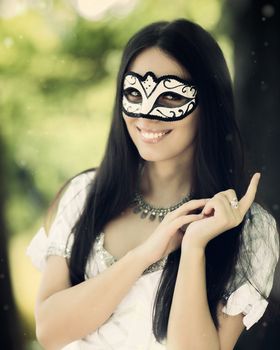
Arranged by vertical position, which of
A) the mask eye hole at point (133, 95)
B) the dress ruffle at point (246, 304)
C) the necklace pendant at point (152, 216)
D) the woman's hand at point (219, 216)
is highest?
the mask eye hole at point (133, 95)

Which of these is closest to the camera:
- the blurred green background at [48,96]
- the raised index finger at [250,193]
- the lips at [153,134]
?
the raised index finger at [250,193]

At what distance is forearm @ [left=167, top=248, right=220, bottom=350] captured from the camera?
91cm

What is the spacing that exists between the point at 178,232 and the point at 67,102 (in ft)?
1.65

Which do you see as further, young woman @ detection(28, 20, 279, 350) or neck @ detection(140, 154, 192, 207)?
neck @ detection(140, 154, 192, 207)

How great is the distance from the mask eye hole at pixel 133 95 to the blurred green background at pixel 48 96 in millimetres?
298

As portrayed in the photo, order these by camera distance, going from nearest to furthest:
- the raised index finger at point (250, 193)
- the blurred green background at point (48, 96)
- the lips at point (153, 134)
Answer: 1. the raised index finger at point (250, 193)
2. the lips at point (153, 134)
3. the blurred green background at point (48, 96)

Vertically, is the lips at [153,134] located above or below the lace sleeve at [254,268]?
above

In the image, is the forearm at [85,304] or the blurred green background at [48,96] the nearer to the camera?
the forearm at [85,304]

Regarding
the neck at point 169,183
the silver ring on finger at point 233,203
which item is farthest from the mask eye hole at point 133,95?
the silver ring on finger at point 233,203

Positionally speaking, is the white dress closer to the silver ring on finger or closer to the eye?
the silver ring on finger

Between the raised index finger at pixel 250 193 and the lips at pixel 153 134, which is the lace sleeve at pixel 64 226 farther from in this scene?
the raised index finger at pixel 250 193

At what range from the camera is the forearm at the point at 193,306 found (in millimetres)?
905

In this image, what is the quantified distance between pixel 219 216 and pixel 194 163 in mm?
184

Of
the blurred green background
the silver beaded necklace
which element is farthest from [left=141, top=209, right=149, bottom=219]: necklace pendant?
the blurred green background
